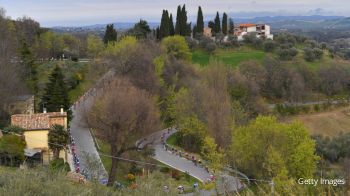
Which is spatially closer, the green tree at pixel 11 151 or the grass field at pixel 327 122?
the green tree at pixel 11 151

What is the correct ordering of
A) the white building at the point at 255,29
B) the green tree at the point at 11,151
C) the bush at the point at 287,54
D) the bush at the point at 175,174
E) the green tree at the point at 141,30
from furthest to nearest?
the white building at the point at 255,29 < the bush at the point at 287,54 < the green tree at the point at 141,30 < the bush at the point at 175,174 < the green tree at the point at 11,151

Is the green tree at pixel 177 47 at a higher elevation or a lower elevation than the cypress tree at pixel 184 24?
lower

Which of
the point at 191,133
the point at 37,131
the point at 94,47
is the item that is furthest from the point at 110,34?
the point at 37,131

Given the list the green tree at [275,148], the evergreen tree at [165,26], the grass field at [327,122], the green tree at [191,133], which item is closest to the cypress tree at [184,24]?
the evergreen tree at [165,26]

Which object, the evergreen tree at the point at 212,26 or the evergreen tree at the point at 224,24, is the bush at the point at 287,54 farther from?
the evergreen tree at the point at 212,26

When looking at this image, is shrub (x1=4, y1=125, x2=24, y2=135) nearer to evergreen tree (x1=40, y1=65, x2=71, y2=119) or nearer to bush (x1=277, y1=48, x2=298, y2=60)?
evergreen tree (x1=40, y1=65, x2=71, y2=119)

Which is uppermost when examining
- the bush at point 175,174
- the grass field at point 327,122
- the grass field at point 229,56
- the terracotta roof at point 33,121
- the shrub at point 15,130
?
the grass field at point 229,56

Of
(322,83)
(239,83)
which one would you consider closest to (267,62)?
(322,83)
